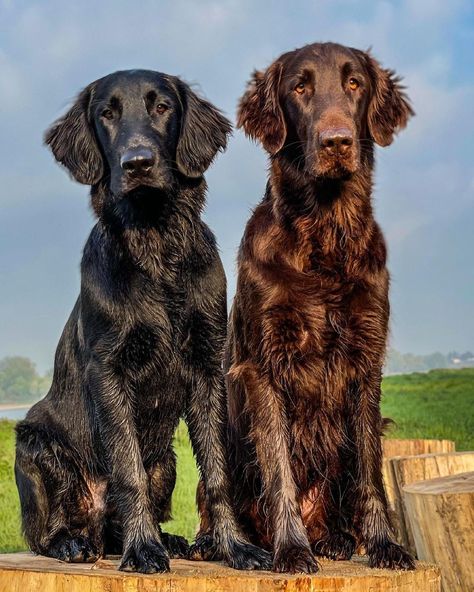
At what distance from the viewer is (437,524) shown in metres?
5.76

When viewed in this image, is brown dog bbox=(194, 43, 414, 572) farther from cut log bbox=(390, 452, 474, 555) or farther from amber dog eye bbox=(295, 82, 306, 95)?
cut log bbox=(390, 452, 474, 555)

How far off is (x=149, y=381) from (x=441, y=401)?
881 cm

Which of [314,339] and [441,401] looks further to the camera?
[441,401]

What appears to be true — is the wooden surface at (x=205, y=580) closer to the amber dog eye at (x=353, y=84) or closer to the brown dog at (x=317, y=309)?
the brown dog at (x=317, y=309)

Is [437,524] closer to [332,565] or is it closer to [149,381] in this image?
[332,565]

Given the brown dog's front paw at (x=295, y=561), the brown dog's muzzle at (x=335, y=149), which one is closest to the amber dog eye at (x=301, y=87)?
the brown dog's muzzle at (x=335, y=149)

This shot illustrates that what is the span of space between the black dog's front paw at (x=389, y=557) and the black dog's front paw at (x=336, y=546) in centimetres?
19

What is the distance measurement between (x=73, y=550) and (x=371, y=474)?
133 centimetres

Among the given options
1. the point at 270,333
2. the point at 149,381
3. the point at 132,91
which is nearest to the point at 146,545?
the point at 149,381

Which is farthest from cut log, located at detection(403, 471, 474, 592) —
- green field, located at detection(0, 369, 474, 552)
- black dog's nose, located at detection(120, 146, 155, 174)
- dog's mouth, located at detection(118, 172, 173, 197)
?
black dog's nose, located at detection(120, 146, 155, 174)

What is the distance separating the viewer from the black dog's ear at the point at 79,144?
14.0 feet

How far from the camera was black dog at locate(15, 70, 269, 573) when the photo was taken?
410 cm

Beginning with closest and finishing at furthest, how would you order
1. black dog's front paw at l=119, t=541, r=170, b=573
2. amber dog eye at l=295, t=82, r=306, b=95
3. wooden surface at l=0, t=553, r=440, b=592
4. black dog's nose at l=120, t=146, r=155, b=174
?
wooden surface at l=0, t=553, r=440, b=592, black dog's front paw at l=119, t=541, r=170, b=573, black dog's nose at l=120, t=146, r=155, b=174, amber dog eye at l=295, t=82, r=306, b=95

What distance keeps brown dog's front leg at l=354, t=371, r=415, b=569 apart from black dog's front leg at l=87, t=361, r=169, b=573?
89cm
